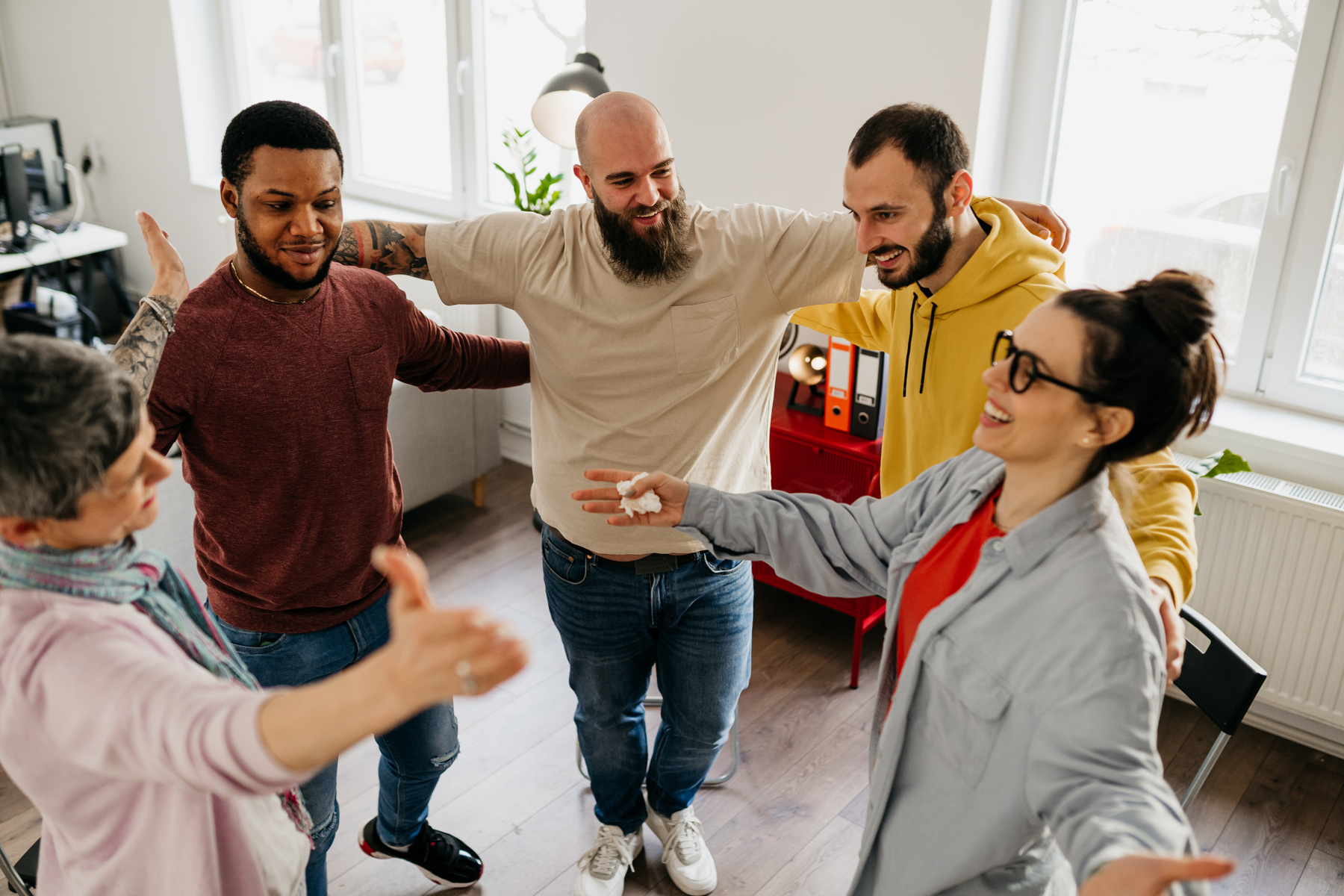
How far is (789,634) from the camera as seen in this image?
331 cm

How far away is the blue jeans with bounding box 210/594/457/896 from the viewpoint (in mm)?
1753

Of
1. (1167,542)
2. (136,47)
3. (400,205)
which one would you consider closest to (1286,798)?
(1167,542)

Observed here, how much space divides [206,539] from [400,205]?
3384mm

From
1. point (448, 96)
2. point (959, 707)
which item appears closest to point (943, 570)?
point (959, 707)

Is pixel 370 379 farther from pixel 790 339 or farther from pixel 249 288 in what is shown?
pixel 790 339

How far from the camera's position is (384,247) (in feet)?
6.19

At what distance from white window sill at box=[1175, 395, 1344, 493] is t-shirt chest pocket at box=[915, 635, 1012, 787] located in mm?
1776

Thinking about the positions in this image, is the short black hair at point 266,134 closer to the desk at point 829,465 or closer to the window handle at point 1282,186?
the desk at point 829,465

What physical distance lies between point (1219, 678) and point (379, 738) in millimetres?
1564

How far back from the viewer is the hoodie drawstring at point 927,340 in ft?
6.09

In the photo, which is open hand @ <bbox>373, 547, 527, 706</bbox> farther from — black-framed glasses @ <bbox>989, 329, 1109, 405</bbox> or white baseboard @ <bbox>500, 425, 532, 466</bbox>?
white baseboard @ <bbox>500, 425, 532, 466</bbox>

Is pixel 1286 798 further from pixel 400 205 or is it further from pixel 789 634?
pixel 400 205

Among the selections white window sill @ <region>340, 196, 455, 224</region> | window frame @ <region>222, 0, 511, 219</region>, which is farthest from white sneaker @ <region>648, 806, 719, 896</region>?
white window sill @ <region>340, 196, 455, 224</region>

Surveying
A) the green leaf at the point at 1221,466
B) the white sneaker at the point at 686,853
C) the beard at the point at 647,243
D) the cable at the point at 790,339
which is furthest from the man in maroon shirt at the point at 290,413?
the green leaf at the point at 1221,466
